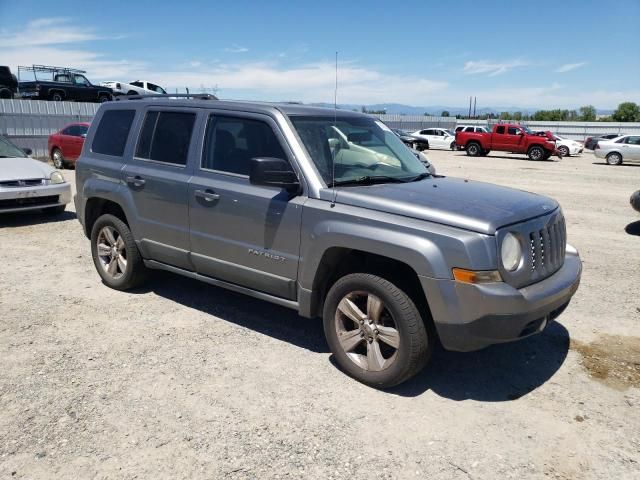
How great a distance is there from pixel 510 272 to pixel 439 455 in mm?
1193

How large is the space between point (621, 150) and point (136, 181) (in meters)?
26.9

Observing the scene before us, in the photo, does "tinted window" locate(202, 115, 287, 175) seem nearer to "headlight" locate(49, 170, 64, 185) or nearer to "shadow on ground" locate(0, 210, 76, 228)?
"headlight" locate(49, 170, 64, 185)

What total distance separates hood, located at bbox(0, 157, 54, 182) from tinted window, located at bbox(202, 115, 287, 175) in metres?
5.85

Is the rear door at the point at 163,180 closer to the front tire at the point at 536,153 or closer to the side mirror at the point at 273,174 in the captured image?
the side mirror at the point at 273,174

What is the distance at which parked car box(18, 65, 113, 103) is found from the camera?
85.2ft

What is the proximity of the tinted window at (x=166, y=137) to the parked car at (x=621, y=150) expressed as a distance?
26.7 m

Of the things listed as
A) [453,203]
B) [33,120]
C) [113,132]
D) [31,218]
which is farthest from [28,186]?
[33,120]

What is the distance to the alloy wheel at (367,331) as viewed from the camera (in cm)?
366

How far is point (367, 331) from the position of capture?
12.3ft

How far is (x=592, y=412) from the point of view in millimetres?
3510

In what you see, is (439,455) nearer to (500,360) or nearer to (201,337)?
(500,360)

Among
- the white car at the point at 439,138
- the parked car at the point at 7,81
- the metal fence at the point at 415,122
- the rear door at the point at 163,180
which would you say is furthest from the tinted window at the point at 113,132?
the metal fence at the point at 415,122

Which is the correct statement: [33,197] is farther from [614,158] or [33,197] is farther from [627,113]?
[627,113]

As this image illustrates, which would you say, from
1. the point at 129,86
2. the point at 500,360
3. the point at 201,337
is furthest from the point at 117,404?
the point at 129,86
